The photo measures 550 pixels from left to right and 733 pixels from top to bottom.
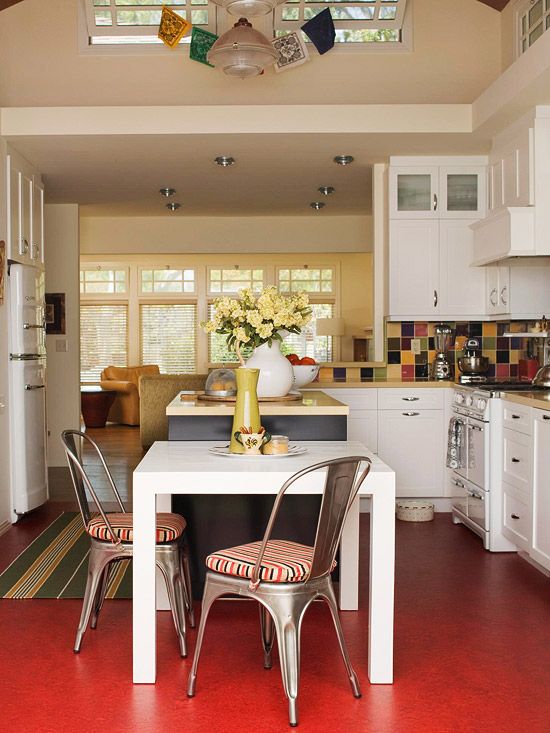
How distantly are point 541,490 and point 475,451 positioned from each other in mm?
990

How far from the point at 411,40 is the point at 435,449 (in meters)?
2.75

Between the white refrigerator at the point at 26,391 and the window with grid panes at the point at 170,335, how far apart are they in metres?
6.40

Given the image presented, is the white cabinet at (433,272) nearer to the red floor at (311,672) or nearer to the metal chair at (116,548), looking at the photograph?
the red floor at (311,672)

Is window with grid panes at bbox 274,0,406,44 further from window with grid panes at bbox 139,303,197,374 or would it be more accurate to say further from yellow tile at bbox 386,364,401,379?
window with grid panes at bbox 139,303,197,374

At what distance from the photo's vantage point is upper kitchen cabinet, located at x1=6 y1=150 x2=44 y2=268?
18.5ft

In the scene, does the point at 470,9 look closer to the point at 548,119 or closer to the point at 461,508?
the point at 548,119

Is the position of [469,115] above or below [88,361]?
above

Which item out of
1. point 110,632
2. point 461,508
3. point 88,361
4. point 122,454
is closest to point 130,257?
point 88,361

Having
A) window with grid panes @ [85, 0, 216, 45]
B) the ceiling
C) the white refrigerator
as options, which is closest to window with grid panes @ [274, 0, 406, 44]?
window with grid panes @ [85, 0, 216, 45]

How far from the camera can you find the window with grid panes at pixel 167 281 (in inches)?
494

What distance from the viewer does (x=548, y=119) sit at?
5000 mm

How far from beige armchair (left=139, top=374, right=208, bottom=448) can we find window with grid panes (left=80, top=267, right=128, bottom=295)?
5.67 m

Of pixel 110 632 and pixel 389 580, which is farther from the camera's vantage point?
pixel 110 632

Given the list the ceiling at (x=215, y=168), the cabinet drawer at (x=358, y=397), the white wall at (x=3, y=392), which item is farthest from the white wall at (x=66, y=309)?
the cabinet drawer at (x=358, y=397)
